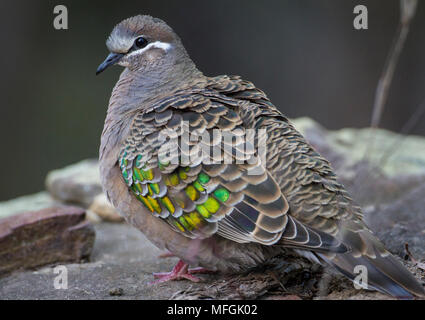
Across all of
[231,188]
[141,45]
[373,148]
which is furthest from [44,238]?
[373,148]

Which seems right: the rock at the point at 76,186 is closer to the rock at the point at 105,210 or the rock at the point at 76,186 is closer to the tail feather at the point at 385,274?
the rock at the point at 105,210

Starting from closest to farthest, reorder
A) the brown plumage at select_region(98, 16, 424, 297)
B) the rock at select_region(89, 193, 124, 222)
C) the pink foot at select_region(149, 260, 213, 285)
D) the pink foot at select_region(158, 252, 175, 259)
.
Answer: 1. the brown plumage at select_region(98, 16, 424, 297)
2. the pink foot at select_region(149, 260, 213, 285)
3. the pink foot at select_region(158, 252, 175, 259)
4. the rock at select_region(89, 193, 124, 222)

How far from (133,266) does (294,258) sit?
1.39 metres

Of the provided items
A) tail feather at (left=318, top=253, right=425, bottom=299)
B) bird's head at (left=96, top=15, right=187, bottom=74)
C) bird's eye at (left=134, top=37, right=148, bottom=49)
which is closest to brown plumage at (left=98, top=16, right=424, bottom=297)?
tail feather at (left=318, top=253, right=425, bottom=299)

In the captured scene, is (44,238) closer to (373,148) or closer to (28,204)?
(28,204)

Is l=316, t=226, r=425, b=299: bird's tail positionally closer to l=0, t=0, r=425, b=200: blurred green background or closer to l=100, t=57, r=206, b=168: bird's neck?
l=100, t=57, r=206, b=168: bird's neck

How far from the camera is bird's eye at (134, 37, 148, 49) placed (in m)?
4.80

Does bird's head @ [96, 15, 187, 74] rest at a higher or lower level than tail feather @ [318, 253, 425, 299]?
higher

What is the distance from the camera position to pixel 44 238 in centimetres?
495

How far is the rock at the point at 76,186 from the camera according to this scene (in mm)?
6777

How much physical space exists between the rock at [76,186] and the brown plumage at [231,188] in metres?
2.39

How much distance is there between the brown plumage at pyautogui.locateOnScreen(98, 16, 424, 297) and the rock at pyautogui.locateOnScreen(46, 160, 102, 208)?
239cm
